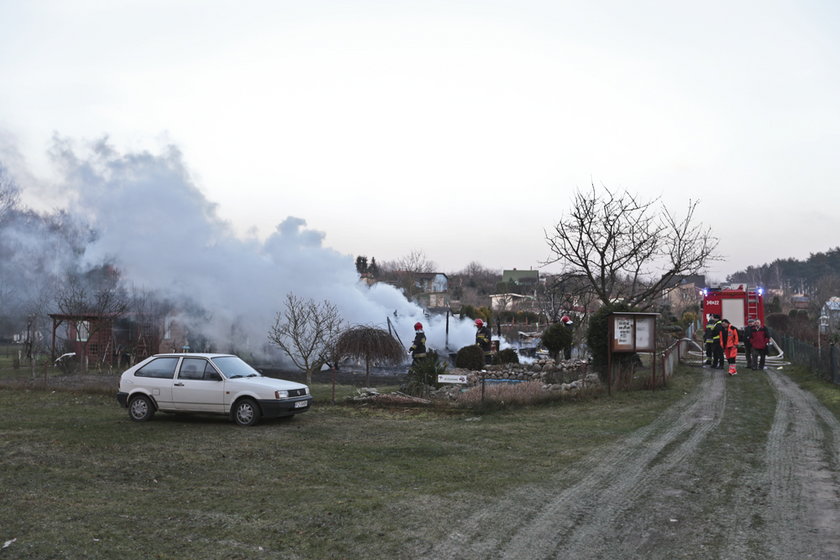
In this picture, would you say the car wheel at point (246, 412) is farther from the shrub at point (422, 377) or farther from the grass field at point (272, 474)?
the shrub at point (422, 377)

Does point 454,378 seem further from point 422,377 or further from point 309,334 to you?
point 309,334

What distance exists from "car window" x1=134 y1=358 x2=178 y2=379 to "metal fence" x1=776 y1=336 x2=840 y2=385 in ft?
51.3

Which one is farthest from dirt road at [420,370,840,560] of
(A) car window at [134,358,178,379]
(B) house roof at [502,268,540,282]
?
(B) house roof at [502,268,540,282]

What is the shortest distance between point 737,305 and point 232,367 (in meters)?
22.1

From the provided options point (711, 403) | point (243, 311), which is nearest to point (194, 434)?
point (711, 403)

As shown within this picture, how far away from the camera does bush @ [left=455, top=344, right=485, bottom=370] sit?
23.7 m

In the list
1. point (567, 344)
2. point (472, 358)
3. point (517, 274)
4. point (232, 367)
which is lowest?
point (472, 358)

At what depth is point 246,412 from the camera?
12875 millimetres

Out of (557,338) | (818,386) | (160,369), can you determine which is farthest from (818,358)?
(160,369)

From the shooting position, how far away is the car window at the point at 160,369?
1341cm

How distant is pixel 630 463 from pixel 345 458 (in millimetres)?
3943

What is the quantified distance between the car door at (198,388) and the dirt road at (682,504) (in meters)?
7.17

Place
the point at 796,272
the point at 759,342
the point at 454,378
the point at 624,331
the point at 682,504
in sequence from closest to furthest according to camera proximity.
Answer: the point at 682,504 < the point at 454,378 < the point at 624,331 < the point at 759,342 < the point at 796,272

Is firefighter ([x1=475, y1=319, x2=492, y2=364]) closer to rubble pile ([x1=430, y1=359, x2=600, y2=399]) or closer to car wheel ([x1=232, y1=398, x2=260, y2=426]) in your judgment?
rubble pile ([x1=430, y1=359, x2=600, y2=399])
